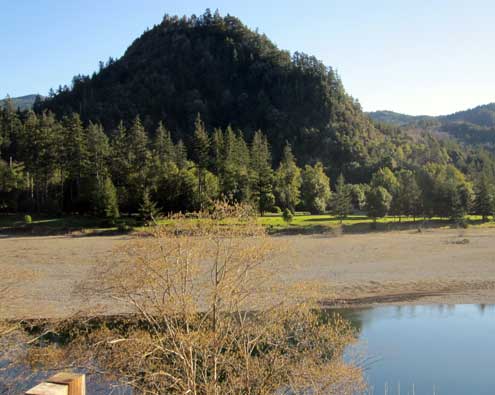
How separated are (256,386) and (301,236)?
4906 cm

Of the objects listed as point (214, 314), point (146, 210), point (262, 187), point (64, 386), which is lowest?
point (214, 314)

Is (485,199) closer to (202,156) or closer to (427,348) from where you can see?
(202,156)

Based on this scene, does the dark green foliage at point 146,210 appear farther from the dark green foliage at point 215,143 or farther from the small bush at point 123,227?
the dark green foliage at point 215,143

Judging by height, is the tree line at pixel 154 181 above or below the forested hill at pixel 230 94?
below

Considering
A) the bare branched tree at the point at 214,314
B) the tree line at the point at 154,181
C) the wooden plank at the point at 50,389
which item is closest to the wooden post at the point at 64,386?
the wooden plank at the point at 50,389

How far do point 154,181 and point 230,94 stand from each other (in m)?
91.1

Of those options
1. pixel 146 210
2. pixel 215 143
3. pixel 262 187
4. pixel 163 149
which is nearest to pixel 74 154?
pixel 163 149

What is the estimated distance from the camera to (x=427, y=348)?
26.5 m

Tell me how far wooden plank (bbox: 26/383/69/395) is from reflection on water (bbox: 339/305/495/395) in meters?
16.9

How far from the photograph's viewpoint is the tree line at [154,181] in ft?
232

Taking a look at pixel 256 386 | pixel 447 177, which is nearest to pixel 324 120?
pixel 447 177

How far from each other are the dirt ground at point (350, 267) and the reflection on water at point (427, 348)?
1.62m

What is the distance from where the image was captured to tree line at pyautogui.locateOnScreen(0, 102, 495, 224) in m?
70.7

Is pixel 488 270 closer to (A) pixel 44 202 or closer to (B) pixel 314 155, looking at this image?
(A) pixel 44 202
